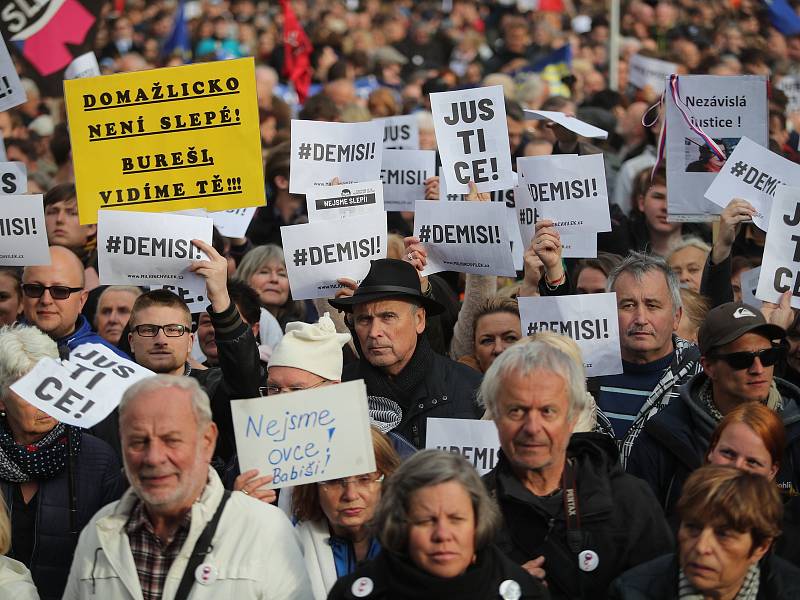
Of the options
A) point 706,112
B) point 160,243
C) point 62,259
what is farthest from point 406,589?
point 706,112

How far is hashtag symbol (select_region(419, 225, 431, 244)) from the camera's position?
26.2 feet

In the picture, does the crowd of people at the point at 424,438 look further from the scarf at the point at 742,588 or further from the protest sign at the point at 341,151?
the protest sign at the point at 341,151

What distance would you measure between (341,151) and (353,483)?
161 inches

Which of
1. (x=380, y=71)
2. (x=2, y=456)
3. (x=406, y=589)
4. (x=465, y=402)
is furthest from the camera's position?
(x=380, y=71)

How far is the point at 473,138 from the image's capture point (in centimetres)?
843

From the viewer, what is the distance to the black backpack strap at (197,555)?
480cm

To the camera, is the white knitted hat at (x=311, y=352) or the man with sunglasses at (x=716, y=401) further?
the white knitted hat at (x=311, y=352)

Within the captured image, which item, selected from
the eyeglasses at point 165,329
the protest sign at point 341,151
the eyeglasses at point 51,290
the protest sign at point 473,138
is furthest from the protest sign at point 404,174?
the eyeglasses at point 165,329

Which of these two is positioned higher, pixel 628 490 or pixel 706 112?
pixel 706 112

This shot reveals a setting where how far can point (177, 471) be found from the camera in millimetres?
4852

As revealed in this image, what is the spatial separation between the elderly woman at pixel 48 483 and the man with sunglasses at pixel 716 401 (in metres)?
2.19

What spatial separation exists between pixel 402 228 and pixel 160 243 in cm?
356

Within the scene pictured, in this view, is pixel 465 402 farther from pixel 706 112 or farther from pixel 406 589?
pixel 706 112

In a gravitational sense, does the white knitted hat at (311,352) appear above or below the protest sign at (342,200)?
below
